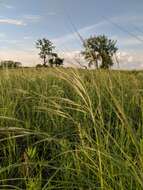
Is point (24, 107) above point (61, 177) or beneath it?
above

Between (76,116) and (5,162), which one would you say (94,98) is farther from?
(5,162)

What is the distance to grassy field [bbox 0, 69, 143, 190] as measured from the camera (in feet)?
5.30

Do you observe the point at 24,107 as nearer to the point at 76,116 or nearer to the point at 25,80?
the point at 76,116

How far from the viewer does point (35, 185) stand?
5.41ft

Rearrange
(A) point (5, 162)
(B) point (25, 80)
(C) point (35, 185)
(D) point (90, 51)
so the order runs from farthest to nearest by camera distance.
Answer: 1. (B) point (25, 80)
2. (A) point (5, 162)
3. (D) point (90, 51)
4. (C) point (35, 185)

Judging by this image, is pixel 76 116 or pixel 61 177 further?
pixel 76 116

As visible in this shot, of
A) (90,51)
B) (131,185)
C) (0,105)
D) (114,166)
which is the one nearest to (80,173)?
(114,166)

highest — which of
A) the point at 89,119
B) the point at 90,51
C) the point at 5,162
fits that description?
the point at 90,51

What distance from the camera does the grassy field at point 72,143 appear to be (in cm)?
162

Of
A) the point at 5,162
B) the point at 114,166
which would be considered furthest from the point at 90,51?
the point at 5,162

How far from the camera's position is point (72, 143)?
6.48 ft

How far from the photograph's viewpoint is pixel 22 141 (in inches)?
104


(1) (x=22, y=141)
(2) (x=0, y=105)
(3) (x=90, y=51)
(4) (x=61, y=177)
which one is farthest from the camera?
(2) (x=0, y=105)

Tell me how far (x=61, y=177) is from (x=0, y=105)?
1.33 meters
